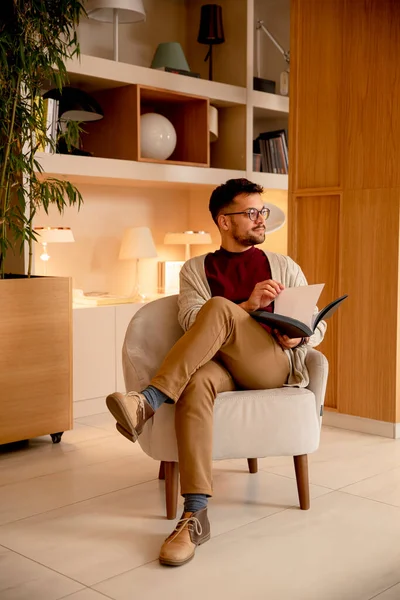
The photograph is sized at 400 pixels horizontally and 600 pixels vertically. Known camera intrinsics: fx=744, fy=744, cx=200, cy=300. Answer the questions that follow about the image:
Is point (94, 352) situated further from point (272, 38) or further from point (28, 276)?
point (272, 38)

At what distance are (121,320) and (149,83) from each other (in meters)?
1.37

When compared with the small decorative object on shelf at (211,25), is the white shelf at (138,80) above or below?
below

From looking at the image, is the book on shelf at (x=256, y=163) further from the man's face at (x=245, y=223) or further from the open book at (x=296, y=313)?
the open book at (x=296, y=313)

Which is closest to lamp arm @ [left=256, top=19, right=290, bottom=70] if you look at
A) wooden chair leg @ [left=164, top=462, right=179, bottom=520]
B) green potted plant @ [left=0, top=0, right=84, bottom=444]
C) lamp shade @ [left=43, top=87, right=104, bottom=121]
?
lamp shade @ [left=43, top=87, right=104, bottom=121]

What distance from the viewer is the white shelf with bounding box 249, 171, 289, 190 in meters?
4.85

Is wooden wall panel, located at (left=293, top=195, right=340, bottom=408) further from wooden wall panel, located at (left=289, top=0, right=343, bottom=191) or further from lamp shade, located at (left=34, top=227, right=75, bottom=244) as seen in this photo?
lamp shade, located at (left=34, top=227, right=75, bottom=244)

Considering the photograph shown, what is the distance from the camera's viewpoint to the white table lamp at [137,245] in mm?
4566

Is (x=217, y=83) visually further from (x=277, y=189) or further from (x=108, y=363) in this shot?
(x=108, y=363)

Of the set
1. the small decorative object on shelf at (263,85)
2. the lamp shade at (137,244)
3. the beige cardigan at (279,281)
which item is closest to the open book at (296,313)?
the beige cardigan at (279,281)

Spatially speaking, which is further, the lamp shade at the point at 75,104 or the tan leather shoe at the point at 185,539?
the lamp shade at the point at 75,104

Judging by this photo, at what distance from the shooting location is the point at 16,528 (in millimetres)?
2568

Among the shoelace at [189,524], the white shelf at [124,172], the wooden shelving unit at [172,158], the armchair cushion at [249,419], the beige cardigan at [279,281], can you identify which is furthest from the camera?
the wooden shelving unit at [172,158]

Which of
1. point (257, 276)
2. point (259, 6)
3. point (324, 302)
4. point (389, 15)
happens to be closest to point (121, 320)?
point (324, 302)

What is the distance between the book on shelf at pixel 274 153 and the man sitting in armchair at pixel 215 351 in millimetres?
2111
